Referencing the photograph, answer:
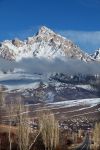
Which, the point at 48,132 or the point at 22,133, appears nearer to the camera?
the point at 22,133

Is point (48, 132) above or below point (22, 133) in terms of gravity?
below

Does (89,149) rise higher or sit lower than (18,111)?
lower

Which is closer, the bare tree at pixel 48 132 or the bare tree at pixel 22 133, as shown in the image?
the bare tree at pixel 22 133

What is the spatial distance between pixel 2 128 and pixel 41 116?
70.2 ft

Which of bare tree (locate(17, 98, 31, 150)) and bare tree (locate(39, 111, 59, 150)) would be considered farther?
bare tree (locate(39, 111, 59, 150))

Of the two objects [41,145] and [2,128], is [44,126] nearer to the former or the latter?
[41,145]

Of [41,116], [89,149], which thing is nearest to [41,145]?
[41,116]

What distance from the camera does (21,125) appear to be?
2650 inches

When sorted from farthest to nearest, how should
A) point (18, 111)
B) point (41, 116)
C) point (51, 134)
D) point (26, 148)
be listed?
point (41, 116) < point (51, 134) < point (18, 111) < point (26, 148)

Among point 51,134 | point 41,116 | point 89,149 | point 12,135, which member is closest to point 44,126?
point 51,134

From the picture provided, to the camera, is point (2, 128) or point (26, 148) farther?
point (2, 128)

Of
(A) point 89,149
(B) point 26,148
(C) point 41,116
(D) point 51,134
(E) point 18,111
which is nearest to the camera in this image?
(B) point 26,148

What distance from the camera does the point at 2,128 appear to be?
10319cm

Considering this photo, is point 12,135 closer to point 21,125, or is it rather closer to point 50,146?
point 50,146
